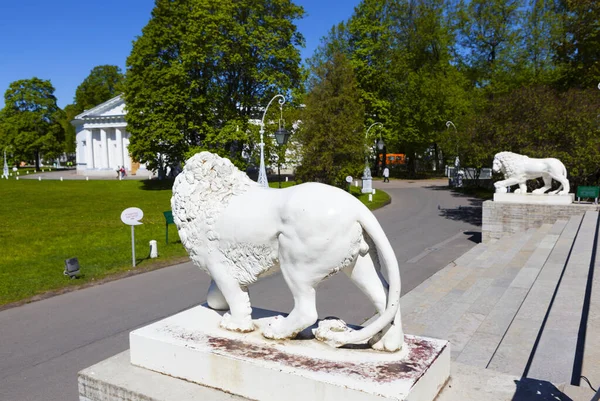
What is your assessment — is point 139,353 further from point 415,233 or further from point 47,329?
point 415,233

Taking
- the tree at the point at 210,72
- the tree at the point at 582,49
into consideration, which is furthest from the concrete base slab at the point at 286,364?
the tree at the point at 210,72

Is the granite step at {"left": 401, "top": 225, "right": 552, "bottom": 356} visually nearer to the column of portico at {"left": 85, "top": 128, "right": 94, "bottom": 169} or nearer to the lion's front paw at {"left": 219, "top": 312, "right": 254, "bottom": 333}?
the lion's front paw at {"left": 219, "top": 312, "right": 254, "bottom": 333}

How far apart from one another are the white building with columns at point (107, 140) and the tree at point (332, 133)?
31.9 metres

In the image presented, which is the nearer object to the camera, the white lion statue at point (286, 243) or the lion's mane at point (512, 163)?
the white lion statue at point (286, 243)

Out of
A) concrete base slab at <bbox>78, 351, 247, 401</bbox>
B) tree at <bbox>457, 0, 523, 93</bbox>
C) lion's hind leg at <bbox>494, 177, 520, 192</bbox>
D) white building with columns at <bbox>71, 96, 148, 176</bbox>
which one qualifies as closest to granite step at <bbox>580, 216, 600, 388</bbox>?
concrete base slab at <bbox>78, 351, 247, 401</bbox>

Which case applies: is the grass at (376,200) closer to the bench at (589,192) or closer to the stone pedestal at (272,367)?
the bench at (589,192)

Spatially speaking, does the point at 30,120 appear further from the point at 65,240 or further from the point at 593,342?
the point at 593,342

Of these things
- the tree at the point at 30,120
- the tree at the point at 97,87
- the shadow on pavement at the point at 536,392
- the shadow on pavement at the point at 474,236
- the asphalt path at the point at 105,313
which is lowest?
the asphalt path at the point at 105,313

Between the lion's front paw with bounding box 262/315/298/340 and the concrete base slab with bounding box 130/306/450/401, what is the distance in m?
0.05

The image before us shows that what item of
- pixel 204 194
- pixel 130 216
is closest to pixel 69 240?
pixel 130 216

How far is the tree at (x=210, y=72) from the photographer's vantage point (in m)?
29.0

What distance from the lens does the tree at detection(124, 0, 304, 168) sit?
28969mm

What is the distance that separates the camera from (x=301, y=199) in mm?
3389

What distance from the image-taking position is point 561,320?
5.47 meters
